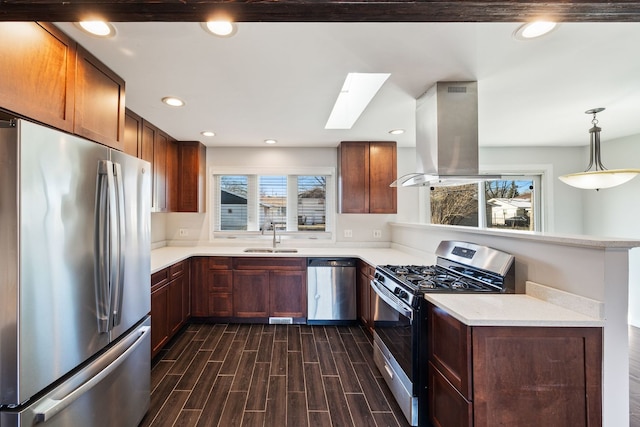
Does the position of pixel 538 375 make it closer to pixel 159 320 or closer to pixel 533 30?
pixel 533 30

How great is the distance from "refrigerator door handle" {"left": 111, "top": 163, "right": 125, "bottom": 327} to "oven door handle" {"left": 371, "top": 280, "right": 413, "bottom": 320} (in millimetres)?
1677

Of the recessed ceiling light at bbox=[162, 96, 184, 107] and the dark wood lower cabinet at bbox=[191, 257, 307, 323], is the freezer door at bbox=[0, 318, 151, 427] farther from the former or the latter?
the recessed ceiling light at bbox=[162, 96, 184, 107]

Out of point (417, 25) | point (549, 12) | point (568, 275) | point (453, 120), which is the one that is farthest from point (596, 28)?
point (568, 275)

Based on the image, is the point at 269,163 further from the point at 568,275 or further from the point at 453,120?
the point at 568,275

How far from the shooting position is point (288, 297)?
3.42m

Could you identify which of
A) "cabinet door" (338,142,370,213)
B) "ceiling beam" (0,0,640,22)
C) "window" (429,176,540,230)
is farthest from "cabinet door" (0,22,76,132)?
"window" (429,176,540,230)

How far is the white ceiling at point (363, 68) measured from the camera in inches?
58.1

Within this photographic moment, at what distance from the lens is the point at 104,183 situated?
4.76 ft

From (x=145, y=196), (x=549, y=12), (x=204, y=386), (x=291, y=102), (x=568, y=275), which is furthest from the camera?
(x=291, y=102)

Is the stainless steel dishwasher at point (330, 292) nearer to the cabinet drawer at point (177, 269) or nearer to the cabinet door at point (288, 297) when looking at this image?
the cabinet door at point (288, 297)

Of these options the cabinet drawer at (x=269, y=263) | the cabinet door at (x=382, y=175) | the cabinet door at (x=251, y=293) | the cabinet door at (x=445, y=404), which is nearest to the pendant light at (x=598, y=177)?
the cabinet door at (x=382, y=175)

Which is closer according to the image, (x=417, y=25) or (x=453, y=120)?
(x=417, y=25)

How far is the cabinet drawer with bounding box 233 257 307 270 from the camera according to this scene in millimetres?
3424

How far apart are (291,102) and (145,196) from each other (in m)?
1.33
